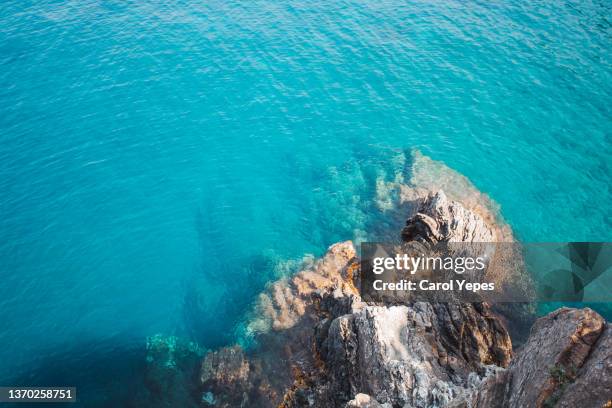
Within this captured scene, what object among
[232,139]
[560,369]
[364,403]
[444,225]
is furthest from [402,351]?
[232,139]

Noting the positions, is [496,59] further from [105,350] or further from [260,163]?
[105,350]

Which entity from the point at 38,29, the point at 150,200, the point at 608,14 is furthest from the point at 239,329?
the point at 608,14

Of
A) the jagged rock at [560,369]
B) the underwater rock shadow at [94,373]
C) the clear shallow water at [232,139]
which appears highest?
the jagged rock at [560,369]

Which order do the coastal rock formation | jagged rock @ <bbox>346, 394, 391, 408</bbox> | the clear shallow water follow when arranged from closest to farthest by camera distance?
the coastal rock formation → jagged rock @ <bbox>346, 394, 391, 408</bbox> → the clear shallow water

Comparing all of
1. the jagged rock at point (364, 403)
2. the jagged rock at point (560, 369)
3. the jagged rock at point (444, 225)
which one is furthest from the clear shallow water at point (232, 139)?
the jagged rock at point (560, 369)

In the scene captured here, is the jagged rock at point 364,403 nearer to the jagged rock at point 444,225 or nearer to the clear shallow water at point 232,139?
the clear shallow water at point 232,139

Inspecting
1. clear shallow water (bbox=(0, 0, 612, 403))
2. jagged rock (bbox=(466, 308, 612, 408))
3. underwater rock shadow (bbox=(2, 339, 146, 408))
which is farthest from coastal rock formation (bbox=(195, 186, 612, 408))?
underwater rock shadow (bbox=(2, 339, 146, 408))

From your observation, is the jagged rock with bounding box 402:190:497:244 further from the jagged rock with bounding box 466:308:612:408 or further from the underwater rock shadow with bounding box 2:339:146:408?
the underwater rock shadow with bounding box 2:339:146:408

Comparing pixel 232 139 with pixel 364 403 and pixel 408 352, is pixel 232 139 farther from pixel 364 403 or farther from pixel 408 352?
pixel 364 403
